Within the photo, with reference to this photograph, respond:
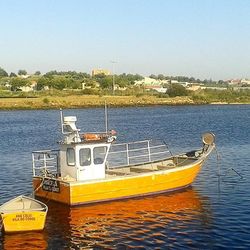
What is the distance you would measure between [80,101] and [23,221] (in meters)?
125

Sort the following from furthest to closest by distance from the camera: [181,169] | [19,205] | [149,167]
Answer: [149,167] < [181,169] < [19,205]

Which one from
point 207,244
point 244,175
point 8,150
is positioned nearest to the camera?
point 207,244

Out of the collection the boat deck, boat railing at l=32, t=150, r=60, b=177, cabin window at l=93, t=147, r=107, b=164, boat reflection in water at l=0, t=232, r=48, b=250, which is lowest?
boat reflection in water at l=0, t=232, r=48, b=250

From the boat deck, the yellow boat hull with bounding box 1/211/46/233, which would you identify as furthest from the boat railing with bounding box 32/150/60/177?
the yellow boat hull with bounding box 1/211/46/233

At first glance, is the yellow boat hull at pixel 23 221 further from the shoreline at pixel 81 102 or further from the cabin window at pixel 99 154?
the shoreline at pixel 81 102

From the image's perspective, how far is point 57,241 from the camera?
1919 cm

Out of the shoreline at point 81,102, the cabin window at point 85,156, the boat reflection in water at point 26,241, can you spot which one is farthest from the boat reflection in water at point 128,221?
the shoreline at point 81,102

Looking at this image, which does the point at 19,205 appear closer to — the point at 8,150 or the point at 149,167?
the point at 149,167

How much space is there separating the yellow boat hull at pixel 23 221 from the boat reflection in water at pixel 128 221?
2.24 ft

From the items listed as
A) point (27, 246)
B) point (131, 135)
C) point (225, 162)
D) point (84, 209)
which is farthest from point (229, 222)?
point (131, 135)

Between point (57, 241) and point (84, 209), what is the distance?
443 cm

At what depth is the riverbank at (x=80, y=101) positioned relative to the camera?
136 m

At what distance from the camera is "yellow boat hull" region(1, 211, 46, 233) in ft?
64.6

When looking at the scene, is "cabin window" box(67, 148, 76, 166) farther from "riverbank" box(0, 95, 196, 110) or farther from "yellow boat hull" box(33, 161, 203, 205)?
"riverbank" box(0, 95, 196, 110)
